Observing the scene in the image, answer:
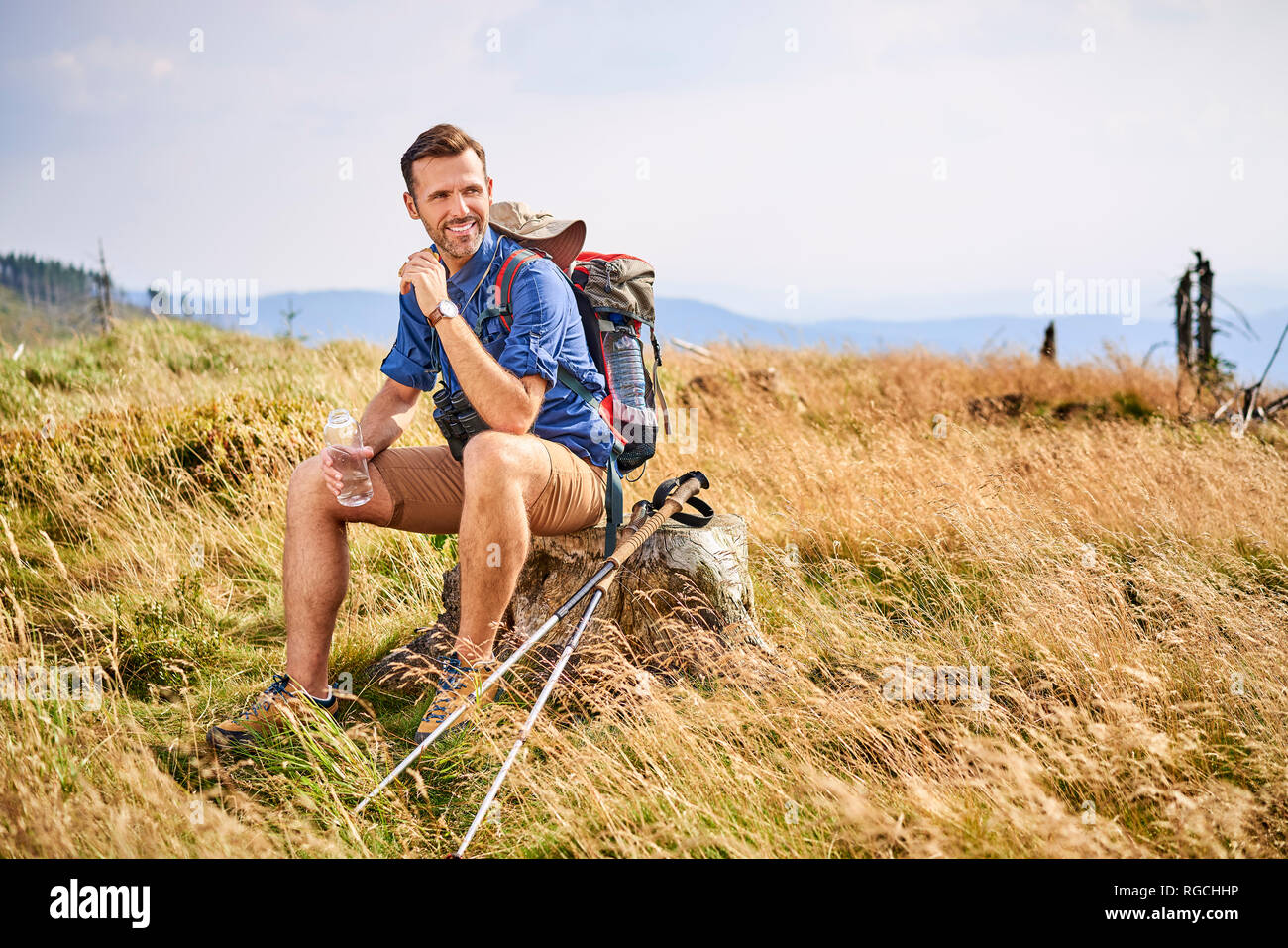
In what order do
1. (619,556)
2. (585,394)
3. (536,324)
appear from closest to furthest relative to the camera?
(536,324) < (619,556) < (585,394)

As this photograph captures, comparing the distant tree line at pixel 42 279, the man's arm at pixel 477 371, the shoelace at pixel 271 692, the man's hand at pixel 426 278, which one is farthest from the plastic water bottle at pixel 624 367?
the distant tree line at pixel 42 279

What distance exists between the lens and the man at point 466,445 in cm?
363

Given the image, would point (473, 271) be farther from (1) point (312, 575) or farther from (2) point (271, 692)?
(2) point (271, 692)

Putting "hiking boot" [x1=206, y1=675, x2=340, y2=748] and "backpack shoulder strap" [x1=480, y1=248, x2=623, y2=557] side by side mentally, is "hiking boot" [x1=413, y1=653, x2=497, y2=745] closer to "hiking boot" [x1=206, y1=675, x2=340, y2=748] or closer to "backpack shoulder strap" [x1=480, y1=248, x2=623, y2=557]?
"hiking boot" [x1=206, y1=675, x2=340, y2=748]

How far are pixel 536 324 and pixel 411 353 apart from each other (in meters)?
0.77

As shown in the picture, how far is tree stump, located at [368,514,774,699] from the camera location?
4090mm

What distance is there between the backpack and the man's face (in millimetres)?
500

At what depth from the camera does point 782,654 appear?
12.5 ft

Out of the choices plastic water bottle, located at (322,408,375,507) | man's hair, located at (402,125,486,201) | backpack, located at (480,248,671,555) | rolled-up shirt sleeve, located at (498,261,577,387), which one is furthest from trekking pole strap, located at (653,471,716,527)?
man's hair, located at (402,125,486,201)

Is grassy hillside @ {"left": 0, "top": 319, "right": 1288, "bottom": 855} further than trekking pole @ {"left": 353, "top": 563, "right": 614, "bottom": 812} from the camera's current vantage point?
No

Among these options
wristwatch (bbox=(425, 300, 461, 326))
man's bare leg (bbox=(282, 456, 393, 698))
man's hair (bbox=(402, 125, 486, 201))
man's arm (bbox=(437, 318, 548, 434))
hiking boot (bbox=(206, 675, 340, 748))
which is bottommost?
hiking boot (bbox=(206, 675, 340, 748))

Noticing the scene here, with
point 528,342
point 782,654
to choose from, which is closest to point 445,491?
point 528,342

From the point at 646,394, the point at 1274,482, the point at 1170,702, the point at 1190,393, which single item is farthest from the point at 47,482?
the point at 1190,393

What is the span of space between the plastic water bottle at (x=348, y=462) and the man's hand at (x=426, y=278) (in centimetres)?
58
